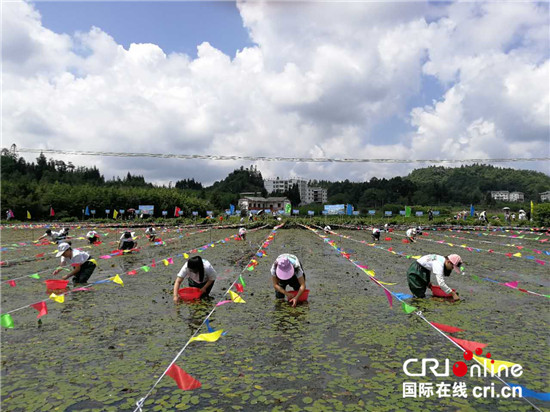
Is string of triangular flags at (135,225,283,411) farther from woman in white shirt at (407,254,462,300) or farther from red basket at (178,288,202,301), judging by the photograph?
woman in white shirt at (407,254,462,300)

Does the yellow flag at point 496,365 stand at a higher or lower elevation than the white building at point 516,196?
lower

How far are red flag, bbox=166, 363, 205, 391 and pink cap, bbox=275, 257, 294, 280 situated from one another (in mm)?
3347

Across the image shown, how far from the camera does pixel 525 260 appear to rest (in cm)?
1605

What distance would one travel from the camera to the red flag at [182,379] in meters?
4.67

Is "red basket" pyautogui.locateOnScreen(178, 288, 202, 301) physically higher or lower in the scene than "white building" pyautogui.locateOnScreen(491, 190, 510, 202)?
lower

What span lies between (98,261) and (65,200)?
66739 mm

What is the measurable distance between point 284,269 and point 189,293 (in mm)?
2304

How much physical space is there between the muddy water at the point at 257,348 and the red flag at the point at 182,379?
8 centimetres

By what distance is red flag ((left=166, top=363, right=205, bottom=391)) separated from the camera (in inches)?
184

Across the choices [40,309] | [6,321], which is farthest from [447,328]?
[6,321]

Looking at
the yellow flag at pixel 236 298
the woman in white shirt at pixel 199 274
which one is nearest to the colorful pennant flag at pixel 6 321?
the woman in white shirt at pixel 199 274

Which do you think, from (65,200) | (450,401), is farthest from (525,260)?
(65,200)

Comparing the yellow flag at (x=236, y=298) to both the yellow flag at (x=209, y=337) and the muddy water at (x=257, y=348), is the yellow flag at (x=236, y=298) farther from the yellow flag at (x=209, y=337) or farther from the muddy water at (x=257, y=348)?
the yellow flag at (x=209, y=337)

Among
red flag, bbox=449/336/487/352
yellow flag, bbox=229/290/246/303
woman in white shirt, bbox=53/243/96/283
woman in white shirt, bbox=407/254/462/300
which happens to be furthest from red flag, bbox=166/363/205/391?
woman in white shirt, bbox=53/243/96/283
